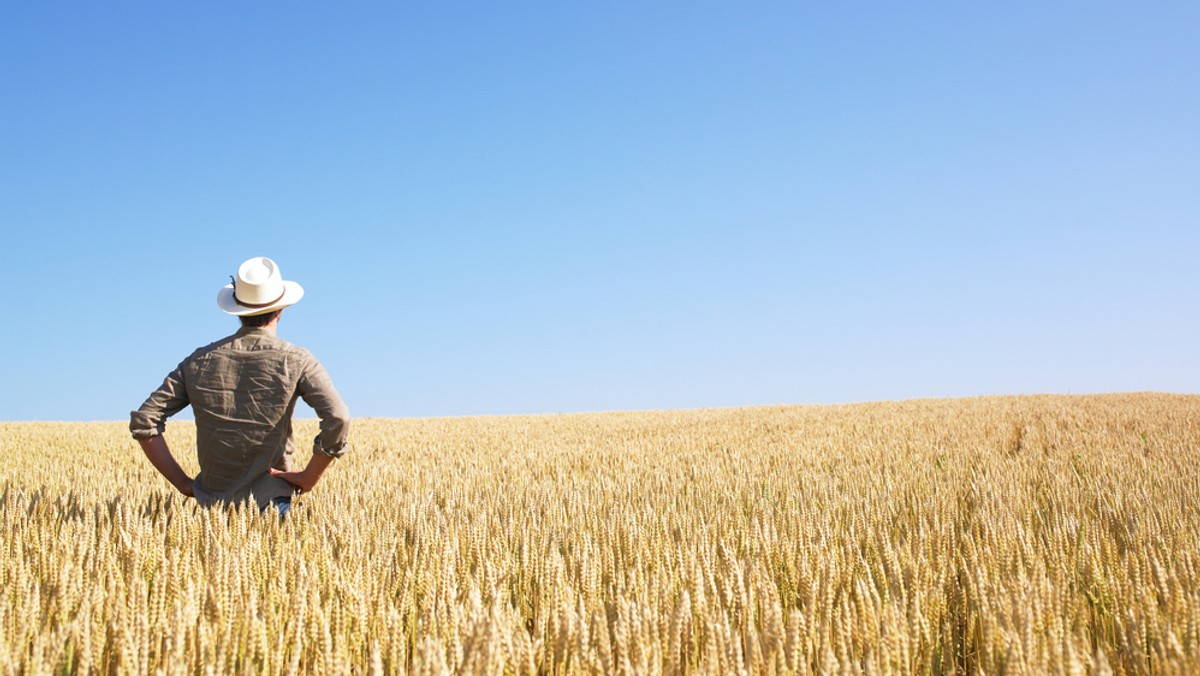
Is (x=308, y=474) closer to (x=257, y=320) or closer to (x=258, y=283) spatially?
(x=257, y=320)

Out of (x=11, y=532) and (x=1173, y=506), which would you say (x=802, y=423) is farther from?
(x=11, y=532)

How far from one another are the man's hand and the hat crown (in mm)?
803

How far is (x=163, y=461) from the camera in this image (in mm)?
3740

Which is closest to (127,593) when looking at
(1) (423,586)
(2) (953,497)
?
(1) (423,586)

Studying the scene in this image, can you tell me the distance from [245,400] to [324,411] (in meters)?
0.39

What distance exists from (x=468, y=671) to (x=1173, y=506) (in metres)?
4.37

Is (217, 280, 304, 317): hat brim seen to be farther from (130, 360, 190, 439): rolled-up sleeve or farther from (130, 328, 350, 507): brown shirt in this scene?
(130, 360, 190, 439): rolled-up sleeve

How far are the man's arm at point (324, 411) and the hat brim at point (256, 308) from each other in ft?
1.06

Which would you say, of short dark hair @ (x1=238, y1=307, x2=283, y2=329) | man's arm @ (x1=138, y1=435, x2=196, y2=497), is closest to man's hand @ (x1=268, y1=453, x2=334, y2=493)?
man's arm @ (x1=138, y1=435, x2=196, y2=497)

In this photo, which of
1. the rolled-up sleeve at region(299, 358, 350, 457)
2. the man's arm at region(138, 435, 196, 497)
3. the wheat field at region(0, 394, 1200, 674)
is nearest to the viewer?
the wheat field at region(0, 394, 1200, 674)

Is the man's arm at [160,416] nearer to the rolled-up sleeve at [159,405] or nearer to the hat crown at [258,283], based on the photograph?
the rolled-up sleeve at [159,405]

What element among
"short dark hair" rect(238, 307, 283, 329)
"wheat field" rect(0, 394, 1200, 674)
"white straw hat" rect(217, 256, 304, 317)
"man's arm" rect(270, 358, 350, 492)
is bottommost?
"wheat field" rect(0, 394, 1200, 674)

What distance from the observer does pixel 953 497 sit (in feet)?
14.9

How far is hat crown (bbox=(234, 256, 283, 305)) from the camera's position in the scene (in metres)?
3.59
